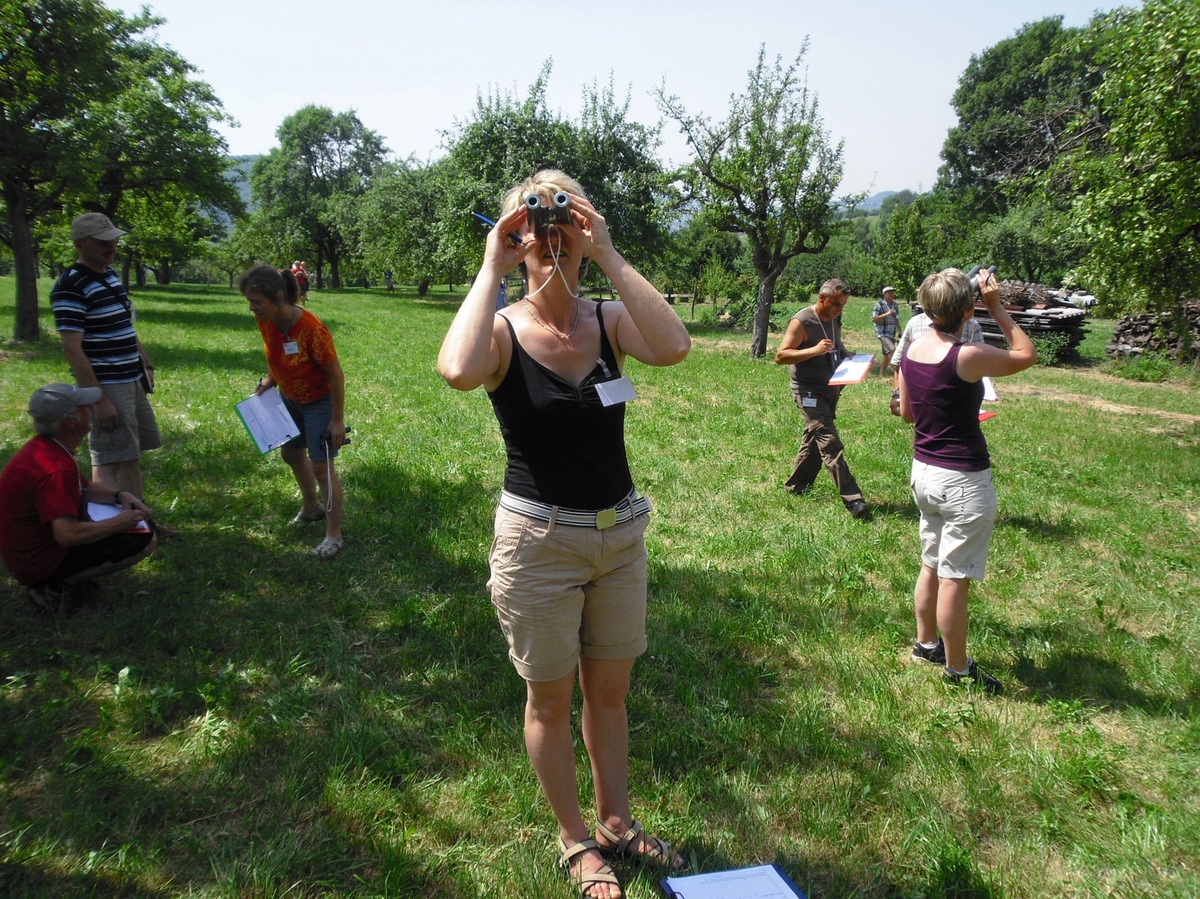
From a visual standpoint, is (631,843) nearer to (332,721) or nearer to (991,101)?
(332,721)

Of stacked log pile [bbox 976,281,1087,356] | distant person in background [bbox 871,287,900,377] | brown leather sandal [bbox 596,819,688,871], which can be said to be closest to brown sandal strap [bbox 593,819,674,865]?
brown leather sandal [bbox 596,819,688,871]

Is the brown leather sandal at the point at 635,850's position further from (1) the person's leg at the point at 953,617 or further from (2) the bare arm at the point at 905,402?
(2) the bare arm at the point at 905,402

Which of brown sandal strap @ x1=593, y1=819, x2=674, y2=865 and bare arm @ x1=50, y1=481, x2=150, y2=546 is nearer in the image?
brown sandal strap @ x1=593, y1=819, x2=674, y2=865

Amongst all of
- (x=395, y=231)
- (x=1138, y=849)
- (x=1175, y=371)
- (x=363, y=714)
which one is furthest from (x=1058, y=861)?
(x=395, y=231)

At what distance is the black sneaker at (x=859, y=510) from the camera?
6.25 metres

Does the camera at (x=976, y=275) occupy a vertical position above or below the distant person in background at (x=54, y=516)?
above

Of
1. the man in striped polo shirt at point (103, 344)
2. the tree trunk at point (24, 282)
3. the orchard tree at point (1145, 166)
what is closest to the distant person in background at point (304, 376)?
the man in striped polo shirt at point (103, 344)

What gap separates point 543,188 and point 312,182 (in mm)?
56146

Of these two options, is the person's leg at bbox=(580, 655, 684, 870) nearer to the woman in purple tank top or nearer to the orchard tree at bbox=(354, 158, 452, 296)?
the woman in purple tank top

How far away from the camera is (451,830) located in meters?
2.74

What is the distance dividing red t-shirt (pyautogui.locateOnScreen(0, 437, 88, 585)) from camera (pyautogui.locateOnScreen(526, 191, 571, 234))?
3.35 meters

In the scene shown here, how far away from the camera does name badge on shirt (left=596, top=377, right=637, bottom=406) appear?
7.16 feet

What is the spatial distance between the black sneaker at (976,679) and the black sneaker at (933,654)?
6.9 inches

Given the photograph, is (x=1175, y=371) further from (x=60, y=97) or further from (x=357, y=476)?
(x=60, y=97)
